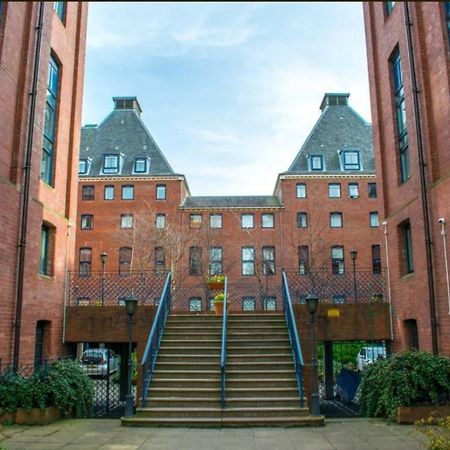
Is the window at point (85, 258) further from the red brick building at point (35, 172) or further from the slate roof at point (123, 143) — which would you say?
the red brick building at point (35, 172)

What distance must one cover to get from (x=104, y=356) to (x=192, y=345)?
1538 centimetres

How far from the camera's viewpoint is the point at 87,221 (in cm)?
4228

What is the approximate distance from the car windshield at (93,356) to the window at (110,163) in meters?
20.4

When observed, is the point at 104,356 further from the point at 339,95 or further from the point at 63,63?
the point at 339,95

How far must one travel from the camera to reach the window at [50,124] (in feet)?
48.1

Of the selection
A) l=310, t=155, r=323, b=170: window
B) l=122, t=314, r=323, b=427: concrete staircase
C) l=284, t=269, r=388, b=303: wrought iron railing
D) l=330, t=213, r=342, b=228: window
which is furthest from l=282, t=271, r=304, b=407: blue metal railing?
l=310, t=155, r=323, b=170: window

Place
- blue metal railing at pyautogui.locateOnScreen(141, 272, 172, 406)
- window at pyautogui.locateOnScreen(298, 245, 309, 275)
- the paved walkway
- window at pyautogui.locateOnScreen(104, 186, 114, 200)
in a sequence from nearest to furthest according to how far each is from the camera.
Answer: the paved walkway → blue metal railing at pyautogui.locateOnScreen(141, 272, 172, 406) → window at pyautogui.locateOnScreen(298, 245, 309, 275) → window at pyautogui.locateOnScreen(104, 186, 114, 200)

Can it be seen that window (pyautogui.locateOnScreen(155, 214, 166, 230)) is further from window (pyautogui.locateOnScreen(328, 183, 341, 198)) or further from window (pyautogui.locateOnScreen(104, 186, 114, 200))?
window (pyautogui.locateOnScreen(328, 183, 341, 198))

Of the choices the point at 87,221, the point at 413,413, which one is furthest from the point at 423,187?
the point at 87,221

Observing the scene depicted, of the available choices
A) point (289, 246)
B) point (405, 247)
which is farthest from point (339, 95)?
point (405, 247)

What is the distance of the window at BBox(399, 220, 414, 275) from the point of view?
1420 centimetres

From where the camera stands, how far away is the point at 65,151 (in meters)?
15.9

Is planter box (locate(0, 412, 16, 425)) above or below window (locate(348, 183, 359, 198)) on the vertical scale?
below

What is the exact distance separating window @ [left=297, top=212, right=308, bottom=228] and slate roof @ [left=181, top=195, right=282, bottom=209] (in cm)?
185
